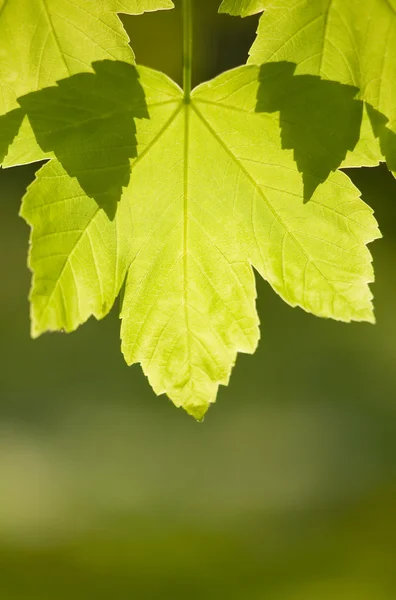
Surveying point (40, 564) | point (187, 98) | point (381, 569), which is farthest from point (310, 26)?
point (381, 569)

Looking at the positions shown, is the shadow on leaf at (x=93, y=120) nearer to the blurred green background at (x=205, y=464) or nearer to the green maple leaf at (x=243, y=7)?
the green maple leaf at (x=243, y=7)

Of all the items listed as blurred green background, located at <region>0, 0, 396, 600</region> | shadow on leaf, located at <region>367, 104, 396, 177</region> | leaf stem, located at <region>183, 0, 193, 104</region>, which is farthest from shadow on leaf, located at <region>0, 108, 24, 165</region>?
blurred green background, located at <region>0, 0, 396, 600</region>

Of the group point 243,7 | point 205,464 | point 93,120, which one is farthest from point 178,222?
point 205,464

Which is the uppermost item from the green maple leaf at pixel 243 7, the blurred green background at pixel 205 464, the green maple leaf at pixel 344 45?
the blurred green background at pixel 205 464

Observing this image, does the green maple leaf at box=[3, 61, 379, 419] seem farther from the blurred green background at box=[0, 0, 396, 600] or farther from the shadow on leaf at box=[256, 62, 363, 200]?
the blurred green background at box=[0, 0, 396, 600]

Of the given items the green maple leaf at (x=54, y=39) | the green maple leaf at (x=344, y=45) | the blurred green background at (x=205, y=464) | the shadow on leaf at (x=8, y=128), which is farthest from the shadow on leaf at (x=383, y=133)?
the blurred green background at (x=205, y=464)
